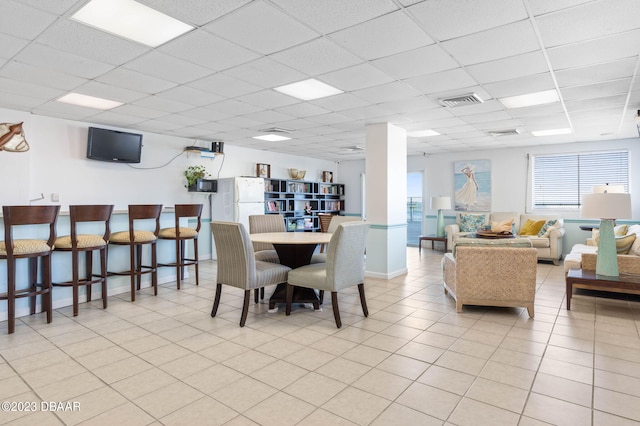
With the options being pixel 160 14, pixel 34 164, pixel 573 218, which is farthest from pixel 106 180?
pixel 573 218

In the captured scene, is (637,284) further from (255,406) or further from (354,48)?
(255,406)

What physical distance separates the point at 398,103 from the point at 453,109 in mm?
864

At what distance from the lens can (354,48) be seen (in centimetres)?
306

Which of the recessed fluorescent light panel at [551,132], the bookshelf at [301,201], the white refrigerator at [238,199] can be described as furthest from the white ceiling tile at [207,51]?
the recessed fluorescent light panel at [551,132]

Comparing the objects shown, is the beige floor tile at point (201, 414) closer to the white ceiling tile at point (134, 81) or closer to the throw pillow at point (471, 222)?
the white ceiling tile at point (134, 81)

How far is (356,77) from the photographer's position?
3.75 metres

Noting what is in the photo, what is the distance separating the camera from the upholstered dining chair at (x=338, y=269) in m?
3.45

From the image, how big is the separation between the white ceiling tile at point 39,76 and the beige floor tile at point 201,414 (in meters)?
3.45

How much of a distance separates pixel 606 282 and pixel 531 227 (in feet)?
13.4

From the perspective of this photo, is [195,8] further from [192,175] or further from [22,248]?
[192,175]

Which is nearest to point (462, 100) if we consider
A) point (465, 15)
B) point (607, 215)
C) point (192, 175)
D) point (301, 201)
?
point (607, 215)

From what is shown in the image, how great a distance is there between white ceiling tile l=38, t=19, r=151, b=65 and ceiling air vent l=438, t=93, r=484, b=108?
333 centimetres

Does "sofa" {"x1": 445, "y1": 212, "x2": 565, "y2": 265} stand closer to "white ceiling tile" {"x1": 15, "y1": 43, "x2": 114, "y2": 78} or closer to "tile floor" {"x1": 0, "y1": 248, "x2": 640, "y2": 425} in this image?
"tile floor" {"x1": 0, "y1": 248, "x2": 640, "y2": 425}

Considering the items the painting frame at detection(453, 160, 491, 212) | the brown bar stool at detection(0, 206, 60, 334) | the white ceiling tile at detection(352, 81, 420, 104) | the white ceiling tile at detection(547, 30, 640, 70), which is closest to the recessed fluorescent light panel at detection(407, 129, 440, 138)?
the white ceiling tile at detection(352, 81, 420, 104)
